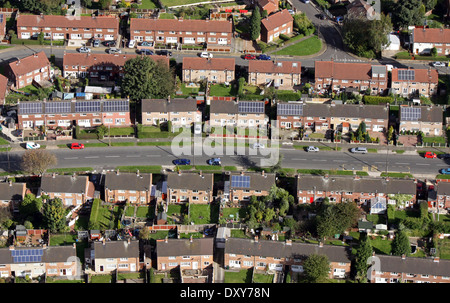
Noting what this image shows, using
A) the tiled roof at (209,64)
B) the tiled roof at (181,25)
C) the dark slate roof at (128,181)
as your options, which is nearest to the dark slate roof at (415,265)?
the dark slate roof at (128,181)

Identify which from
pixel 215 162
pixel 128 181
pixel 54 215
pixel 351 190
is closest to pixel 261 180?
pixel 215 162

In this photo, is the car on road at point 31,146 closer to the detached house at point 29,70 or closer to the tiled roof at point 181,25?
the detached house at point 29,70

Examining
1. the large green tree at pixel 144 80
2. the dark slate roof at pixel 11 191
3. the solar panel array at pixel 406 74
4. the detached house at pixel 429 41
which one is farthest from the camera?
the detached house at pixel 429 41

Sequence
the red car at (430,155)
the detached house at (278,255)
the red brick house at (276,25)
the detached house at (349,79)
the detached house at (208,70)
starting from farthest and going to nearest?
the red brick house at (276,25) < the detached house at (208,70) < the detached house at (349,79) < the red car at (430,155) < the detached house at (278,255)

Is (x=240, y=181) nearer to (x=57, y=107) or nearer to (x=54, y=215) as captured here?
(x=54, y=215)

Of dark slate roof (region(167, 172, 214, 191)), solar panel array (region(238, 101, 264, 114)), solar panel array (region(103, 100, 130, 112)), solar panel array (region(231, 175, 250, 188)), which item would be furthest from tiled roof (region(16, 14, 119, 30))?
solar panel array (region(231, 175, 250, 188))

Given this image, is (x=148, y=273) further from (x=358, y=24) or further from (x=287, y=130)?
(x=358, y=24)

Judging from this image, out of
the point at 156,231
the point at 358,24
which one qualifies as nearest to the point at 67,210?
the point at 156,231
